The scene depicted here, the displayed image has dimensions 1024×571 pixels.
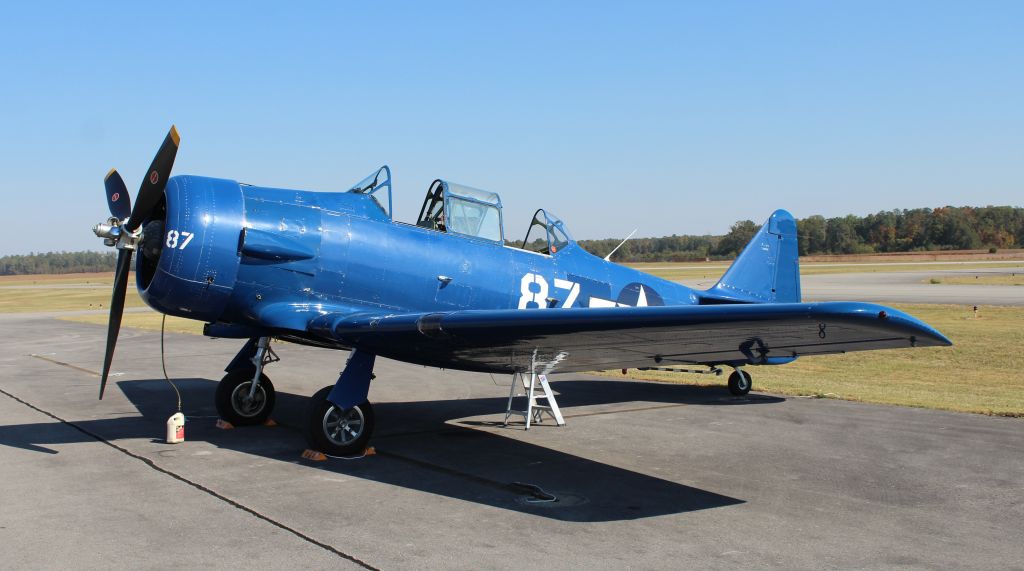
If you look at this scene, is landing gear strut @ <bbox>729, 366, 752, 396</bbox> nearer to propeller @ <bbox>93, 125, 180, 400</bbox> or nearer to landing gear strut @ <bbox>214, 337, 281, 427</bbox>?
landing gear strut @ <bbox>214, 337, 281, 427</bbox>

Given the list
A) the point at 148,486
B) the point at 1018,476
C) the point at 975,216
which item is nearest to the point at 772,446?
the point at 1018,476

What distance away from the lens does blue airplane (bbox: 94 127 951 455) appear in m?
6.44

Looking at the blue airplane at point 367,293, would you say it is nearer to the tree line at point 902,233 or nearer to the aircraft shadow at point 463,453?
the aircraft shadow at point 463,453

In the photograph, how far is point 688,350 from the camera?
698 cm

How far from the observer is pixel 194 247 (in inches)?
299

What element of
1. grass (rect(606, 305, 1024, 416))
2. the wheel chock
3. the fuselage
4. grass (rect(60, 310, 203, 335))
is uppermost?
the fuselage

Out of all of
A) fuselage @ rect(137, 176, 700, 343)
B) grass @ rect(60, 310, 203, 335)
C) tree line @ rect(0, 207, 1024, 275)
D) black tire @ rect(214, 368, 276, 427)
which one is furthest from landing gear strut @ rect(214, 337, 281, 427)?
tree line @ rect(0, 207, 1024, 275)

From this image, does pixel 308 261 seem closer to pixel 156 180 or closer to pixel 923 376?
pixel 156 180

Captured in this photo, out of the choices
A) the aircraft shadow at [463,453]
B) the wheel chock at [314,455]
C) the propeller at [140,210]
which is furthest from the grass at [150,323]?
the wheel chock at [314,455]

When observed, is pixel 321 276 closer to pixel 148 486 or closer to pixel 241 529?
pixel 148 486

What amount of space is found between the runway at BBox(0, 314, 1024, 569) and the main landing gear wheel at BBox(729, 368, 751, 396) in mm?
530

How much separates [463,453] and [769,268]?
7.05 m

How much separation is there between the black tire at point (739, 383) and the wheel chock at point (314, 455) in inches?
271

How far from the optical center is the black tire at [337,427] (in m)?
7.64
